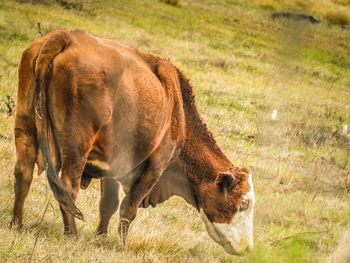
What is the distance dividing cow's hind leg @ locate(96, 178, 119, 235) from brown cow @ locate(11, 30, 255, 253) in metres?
0.01

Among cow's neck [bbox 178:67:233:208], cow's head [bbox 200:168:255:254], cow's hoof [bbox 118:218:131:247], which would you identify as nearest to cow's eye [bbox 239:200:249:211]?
cow's head [bbox 200:168:255:254]

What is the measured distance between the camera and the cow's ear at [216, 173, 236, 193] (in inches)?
225

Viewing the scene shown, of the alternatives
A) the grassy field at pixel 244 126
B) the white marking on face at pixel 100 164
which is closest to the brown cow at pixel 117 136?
the white marking on face at pixel 100 164

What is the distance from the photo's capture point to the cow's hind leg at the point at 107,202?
557 centimetres

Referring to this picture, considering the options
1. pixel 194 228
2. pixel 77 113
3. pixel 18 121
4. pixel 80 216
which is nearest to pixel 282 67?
pixel 80 216

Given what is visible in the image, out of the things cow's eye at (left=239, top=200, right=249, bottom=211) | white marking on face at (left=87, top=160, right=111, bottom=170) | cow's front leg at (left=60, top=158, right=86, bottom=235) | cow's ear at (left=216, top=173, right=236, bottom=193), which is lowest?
cow's eye at (left=239, top=200, right=249, bottom=211)

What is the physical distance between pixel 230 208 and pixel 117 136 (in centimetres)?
161

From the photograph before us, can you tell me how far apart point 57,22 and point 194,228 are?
12.6 m

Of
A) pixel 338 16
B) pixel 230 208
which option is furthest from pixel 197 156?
pixel 338 16

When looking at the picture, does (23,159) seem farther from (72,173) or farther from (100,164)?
(100,164)

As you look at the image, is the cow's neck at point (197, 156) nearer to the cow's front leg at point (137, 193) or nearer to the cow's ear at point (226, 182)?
the cow's ear at point (226, 182)

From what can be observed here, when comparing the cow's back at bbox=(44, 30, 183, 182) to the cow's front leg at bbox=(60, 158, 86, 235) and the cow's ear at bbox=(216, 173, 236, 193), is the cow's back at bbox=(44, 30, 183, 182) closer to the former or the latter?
the cow's front leg at bbox=(60, 158, 86, 235)

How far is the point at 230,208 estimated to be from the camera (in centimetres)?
582

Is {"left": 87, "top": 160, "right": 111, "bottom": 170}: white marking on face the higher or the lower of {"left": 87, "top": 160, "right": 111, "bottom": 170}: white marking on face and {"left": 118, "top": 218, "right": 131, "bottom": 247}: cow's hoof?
the higher
